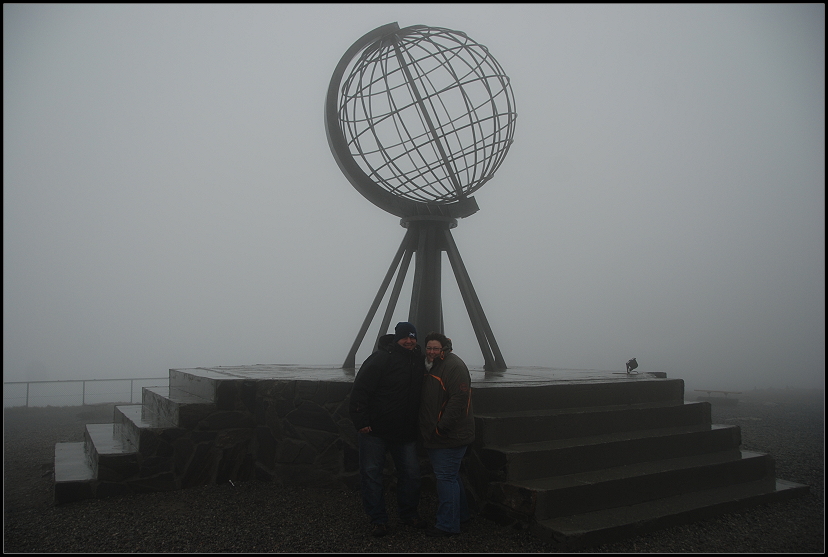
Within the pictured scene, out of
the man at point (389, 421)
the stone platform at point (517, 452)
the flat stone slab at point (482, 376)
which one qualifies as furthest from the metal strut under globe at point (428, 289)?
the man at point (389, 421)

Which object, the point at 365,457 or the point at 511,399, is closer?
the point at 365,457

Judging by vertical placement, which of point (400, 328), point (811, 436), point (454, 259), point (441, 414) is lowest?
point (811, 436)

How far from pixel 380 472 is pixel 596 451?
189cm

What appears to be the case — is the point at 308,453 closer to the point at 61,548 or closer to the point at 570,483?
the point at 61,548

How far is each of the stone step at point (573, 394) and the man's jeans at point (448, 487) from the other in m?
0.83

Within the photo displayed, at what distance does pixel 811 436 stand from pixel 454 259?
6.24 metres

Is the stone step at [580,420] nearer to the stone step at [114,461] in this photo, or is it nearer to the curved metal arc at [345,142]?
the stone step at [114,461]

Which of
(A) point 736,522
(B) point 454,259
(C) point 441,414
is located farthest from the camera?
(B) point 454,259

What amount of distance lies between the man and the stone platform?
633mm

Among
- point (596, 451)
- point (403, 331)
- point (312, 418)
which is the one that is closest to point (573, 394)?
point (596, 451)

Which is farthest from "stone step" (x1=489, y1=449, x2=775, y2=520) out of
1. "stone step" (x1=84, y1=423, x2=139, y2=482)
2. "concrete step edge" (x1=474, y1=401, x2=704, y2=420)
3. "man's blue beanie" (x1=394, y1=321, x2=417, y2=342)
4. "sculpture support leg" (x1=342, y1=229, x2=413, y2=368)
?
"sculpture support leg" (x1=342, y1=229, x2=413, y2=368)

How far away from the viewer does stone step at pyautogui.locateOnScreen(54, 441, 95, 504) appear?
15.0ft

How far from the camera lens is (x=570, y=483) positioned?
418cm

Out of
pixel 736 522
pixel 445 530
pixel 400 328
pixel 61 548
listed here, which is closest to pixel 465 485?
pixel 445 530
